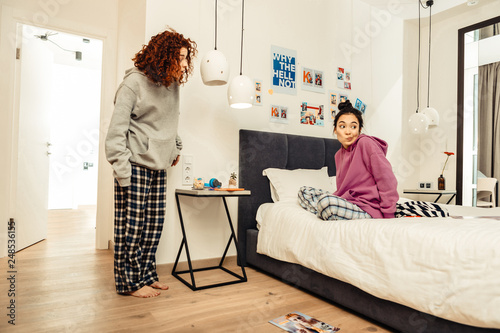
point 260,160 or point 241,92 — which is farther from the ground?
point 241,92

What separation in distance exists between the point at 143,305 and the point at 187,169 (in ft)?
3.37

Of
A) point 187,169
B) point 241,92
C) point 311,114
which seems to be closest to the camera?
point 241,92

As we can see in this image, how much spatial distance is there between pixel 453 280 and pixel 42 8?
3639 mm

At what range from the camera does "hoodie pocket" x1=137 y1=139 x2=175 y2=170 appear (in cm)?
198

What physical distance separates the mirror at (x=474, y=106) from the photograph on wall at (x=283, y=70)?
2060mm

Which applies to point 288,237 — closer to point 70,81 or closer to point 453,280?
point 453,280

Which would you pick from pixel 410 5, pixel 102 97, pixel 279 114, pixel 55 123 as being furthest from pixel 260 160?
pixel 55 123

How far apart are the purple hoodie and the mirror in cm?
222

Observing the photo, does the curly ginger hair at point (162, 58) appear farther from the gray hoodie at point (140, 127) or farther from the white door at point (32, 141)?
the white door at point (32, 141)

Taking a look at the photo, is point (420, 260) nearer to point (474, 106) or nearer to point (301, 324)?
point (301, 324)

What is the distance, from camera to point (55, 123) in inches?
243


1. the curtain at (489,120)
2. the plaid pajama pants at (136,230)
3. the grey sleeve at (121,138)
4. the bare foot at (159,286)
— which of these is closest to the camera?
the grey sleeve at (121,138)

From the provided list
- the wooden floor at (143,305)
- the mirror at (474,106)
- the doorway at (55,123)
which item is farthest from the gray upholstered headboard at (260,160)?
the doorway at (55,123)

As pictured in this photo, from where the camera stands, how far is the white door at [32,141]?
3.02 metres
